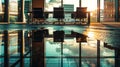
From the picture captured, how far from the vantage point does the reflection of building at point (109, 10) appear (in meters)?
15.6

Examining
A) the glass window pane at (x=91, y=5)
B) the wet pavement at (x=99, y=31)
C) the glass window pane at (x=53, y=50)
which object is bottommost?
the glass window pane at (x=53, y=50)

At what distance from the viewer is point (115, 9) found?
15422 mm

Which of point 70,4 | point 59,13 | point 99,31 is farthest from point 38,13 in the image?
point 99,31

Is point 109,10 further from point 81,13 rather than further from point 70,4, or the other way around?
point 81,13

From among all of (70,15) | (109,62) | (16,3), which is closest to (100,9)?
(70,15)

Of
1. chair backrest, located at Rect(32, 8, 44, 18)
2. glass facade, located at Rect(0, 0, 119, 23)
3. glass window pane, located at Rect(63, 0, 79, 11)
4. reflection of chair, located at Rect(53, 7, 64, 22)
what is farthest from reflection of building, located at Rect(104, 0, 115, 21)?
chair backrest, located at Rect(32, 8, 44, 18)

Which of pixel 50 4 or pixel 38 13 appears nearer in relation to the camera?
pixel 38 13

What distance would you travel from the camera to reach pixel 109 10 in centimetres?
1571

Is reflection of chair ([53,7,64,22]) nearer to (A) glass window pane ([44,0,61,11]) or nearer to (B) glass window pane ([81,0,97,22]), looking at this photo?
(A) glass window pane ([44,0,61,11])

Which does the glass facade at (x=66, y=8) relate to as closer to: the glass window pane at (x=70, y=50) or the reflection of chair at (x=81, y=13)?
the reflection of chair at (x=81, y=13)

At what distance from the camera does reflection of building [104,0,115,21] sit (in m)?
15.6

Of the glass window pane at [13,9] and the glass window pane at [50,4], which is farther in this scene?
the glass window pane at [50,4]

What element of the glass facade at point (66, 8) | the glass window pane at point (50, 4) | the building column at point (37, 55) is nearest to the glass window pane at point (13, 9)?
the glass facade at point (66, 8)

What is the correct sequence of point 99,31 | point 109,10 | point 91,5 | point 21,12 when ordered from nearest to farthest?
point 99,31 < point 21,12 < point 91,5 < point 109,10
